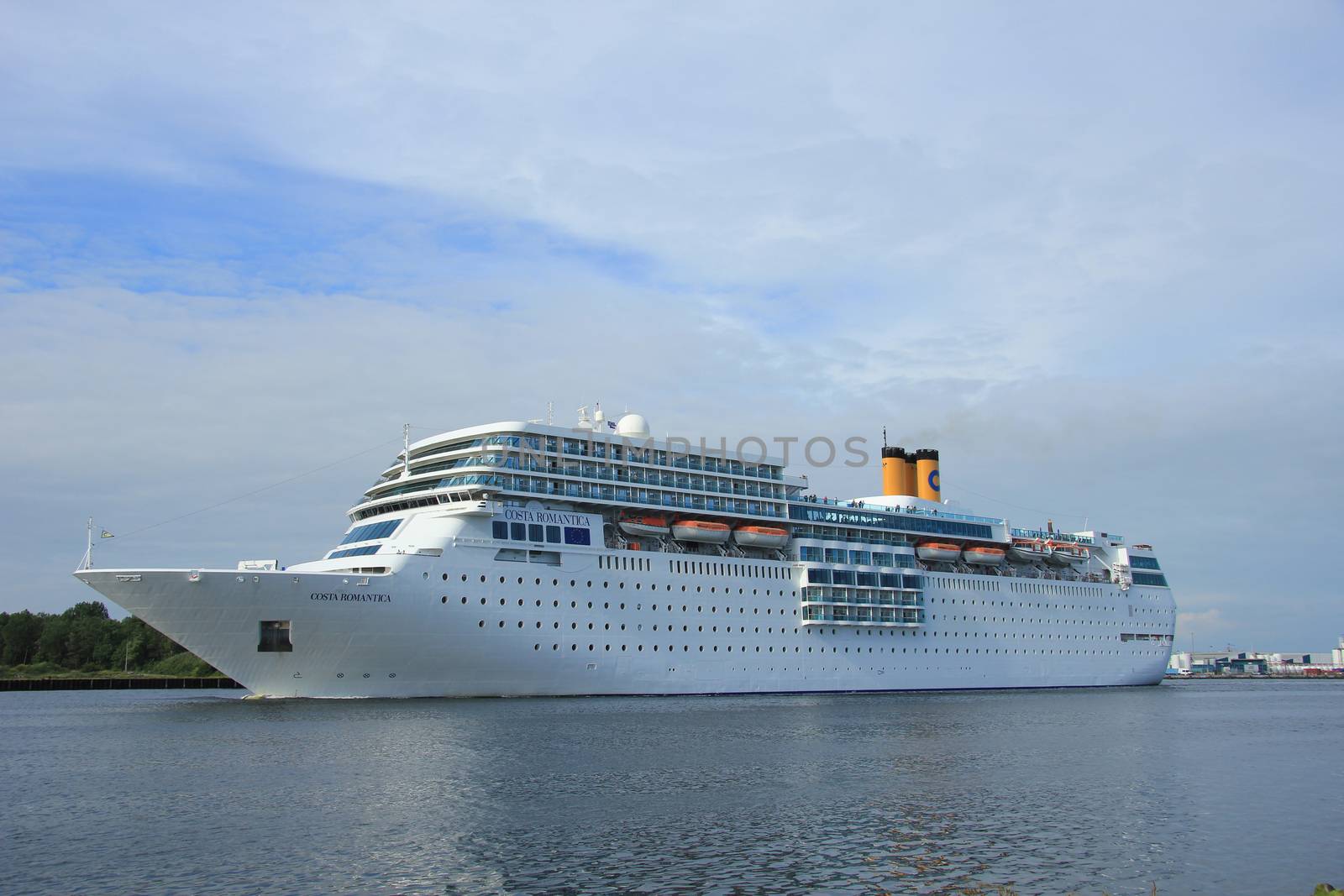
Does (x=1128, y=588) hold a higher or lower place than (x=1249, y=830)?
higher

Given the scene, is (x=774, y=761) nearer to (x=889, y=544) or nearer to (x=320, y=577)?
(x=320, y=577)

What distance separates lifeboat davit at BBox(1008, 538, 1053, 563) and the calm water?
2996cm

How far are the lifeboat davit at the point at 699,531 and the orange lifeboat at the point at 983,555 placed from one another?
20.5 m

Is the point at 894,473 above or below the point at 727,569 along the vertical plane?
above

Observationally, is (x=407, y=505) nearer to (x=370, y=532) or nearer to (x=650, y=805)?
(x=370, y=532)

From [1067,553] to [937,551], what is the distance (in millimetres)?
12627

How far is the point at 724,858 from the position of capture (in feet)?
54.7

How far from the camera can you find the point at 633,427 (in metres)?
54.3

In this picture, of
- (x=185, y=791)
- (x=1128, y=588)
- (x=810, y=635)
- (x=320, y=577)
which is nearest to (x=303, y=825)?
(x=185, y=791)

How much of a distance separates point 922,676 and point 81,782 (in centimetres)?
4563

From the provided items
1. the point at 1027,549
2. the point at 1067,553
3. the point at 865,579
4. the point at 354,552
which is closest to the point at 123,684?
the point at 354,552

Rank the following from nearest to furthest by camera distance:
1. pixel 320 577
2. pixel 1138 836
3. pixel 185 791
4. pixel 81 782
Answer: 1. pixel 1138 836
2. pixel 185 791
3. pixel 81 782
4. pixel 320 577

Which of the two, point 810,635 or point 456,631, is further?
point 810,635

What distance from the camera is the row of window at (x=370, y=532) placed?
4444 cm
